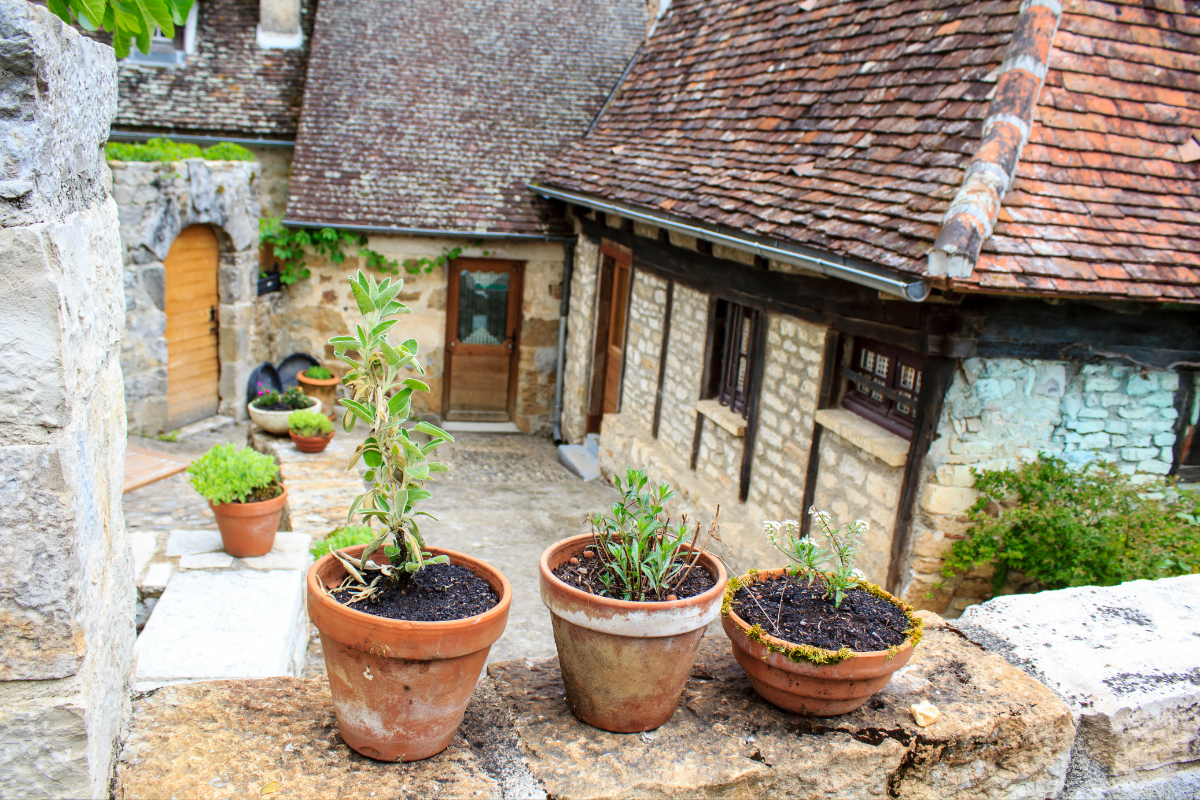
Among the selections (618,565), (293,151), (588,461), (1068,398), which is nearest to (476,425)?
(588,461)

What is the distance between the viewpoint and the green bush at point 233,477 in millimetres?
4867

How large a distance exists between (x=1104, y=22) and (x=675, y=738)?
4719 mm

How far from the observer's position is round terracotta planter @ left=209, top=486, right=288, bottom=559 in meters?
4.78

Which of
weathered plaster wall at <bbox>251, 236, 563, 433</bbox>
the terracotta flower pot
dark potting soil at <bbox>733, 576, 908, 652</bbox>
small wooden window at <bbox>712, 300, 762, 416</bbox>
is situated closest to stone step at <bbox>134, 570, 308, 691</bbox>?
dark potting soil at <bbox>733, 576, 908, 652</bbox>

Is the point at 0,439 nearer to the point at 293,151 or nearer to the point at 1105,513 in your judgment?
the point at 1105,513

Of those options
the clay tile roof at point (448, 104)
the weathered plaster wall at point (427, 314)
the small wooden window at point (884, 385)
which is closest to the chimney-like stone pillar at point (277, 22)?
the clay tile roof at point (448, 104)

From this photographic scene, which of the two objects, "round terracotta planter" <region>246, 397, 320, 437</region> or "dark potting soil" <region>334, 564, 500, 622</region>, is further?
"round terracotta planter" <region>246, 397, 320, 437</region>

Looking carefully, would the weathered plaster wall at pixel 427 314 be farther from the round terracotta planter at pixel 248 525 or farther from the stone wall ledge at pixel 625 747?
the stone wall ledge at pixel 625 747

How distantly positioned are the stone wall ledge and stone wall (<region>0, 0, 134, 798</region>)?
284 mm

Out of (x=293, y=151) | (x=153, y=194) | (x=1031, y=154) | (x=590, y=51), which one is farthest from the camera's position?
(x=590, y=51)

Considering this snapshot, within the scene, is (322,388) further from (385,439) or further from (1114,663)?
(1114,663)

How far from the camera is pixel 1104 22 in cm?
482

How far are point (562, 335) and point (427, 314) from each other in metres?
1.69

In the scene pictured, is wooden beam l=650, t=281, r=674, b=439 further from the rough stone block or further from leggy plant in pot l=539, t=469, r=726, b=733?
leggy plant in pot l=539, t=469, r=726, b=733
